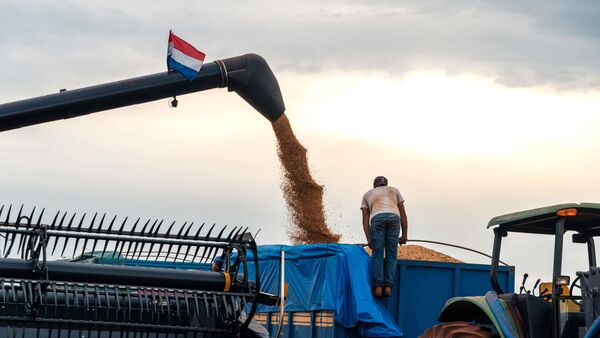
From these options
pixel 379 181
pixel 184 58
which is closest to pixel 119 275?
pixel 379 181

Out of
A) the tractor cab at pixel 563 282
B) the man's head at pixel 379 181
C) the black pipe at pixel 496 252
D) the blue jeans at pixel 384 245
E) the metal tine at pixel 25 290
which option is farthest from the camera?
the man's head at pixel 379 181

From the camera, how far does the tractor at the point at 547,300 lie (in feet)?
28.1

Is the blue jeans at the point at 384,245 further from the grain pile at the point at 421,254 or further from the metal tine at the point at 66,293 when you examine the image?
the metal tine at the point at 66,293

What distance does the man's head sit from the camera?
1255cm

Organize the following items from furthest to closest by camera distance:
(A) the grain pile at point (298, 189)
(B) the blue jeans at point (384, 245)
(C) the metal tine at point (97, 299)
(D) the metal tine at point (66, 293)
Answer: (A) the grain pile at point (298, 189) → (B) the blue jeans at point (384, 245) → (C) the metal tine at point (97, 299) → (D) the metal tine at point (66, 293)

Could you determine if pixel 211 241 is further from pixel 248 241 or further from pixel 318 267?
pixel 318 267

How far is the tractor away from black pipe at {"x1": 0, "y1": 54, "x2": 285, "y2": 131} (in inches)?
191

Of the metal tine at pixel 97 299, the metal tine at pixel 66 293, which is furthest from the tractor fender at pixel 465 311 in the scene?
the metal tine at pixel 66 293

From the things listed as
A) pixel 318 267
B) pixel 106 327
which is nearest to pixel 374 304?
pixel 318 267

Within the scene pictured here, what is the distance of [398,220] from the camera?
1205cm

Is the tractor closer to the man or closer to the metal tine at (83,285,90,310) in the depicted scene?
the man

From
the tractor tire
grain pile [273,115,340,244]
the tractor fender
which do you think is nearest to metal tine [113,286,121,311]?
the tractor tire

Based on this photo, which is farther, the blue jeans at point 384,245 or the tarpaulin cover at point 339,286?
the blue jeans at point 384,245

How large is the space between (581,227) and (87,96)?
20.8ft
